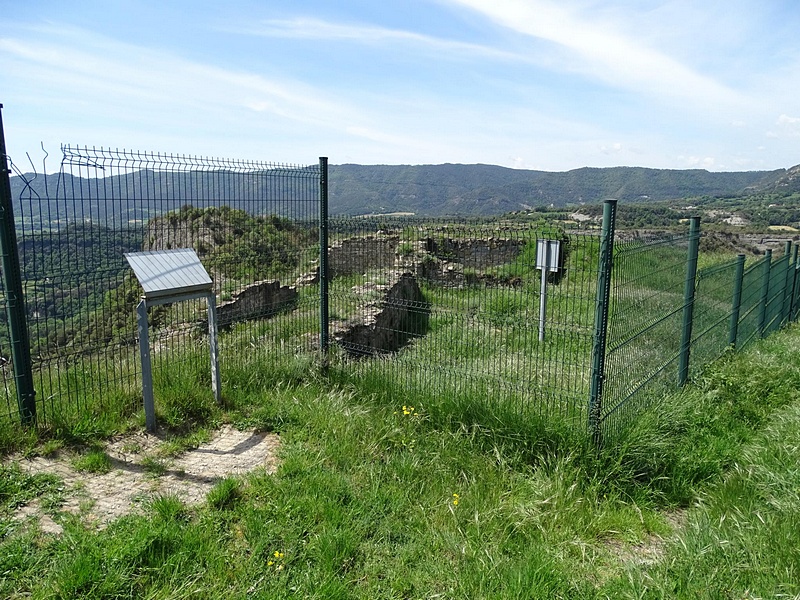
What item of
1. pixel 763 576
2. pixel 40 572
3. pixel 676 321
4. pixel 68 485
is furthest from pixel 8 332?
pixel 676 321

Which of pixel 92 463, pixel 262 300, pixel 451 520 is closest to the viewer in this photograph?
pixel 451 520

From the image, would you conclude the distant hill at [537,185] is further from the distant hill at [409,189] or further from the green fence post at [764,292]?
the green fence post at [764,292]

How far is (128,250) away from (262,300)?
2.34 m

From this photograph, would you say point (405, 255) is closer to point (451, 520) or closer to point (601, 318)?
point (601, 318)

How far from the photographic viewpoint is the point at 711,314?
6984 mm

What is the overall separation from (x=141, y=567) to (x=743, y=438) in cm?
524

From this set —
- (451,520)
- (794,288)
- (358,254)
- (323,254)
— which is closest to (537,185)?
(794,288)

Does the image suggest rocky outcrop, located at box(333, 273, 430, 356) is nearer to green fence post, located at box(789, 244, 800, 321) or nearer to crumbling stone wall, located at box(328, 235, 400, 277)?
crumbling stone wall, located at box(328, 235, 400, 277)

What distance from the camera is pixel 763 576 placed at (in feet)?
10.3

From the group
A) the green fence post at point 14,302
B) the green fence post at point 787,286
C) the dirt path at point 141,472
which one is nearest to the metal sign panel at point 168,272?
the green fence post at point 14,302

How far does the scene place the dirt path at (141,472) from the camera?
12.3ft

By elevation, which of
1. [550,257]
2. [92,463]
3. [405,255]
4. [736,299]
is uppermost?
[550,257]

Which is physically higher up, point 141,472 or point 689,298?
point 689,298

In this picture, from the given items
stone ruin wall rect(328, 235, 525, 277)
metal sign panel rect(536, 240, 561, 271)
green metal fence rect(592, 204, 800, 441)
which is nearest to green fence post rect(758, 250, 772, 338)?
green metal fence rect(592, 204, 800, 441)
